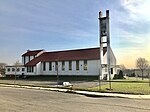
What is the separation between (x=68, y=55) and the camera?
5506 cm

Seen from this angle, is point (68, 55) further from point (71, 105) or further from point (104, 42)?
point (71, 105)

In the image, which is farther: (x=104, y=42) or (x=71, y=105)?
(x=104, y=42)

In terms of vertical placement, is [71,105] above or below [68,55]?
below

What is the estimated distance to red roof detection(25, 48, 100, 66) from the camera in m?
49.7

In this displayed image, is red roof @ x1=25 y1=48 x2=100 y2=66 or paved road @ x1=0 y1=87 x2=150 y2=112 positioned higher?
red roof @ x1=25 y1=48 x2=100 y2=66

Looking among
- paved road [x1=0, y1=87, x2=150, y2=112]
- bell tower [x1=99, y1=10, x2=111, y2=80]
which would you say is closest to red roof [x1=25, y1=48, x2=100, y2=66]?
bell tower [x1=99, y1=10, x2=111, y2=80]

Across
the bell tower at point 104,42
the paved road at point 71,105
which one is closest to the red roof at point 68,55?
the bell tower at point 104,42

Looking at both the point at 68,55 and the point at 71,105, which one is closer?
the point at 71,105

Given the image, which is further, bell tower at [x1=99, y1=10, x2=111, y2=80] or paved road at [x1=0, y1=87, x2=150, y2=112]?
bell tower at [x1=99, y1=10, x2=111, y2=80]

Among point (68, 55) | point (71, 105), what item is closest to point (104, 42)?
point (68, 55)

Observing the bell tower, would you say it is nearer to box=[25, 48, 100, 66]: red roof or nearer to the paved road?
box=[25, 48, 100, 66]: red roof

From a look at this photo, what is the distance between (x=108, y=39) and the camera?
46.1m

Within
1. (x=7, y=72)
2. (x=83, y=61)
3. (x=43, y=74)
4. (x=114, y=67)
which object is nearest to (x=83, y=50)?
(x=83, y=61)

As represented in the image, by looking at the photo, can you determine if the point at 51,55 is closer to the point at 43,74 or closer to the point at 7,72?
the point at 43,74
